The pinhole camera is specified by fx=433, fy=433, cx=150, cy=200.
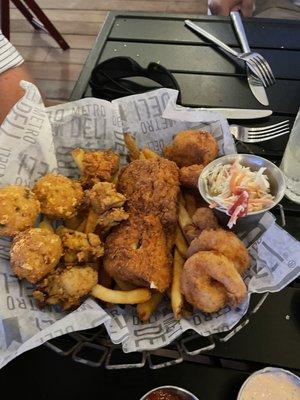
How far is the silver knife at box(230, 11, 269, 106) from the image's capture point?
166 centimetres

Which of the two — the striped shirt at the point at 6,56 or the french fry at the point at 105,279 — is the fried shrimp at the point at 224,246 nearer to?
the french fry at the point at 105,279

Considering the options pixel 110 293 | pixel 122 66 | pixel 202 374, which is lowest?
pixel 202 374

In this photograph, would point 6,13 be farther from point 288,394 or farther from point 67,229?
point 288,394

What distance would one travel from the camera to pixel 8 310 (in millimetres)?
1032

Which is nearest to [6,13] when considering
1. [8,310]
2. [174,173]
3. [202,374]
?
[174,173]

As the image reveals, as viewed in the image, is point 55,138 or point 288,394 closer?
point 288,394

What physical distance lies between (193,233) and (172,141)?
15.8 inches

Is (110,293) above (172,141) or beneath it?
beneath

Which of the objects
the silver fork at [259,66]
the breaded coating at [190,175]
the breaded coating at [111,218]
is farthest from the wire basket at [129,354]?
the silver fork at [259,66]

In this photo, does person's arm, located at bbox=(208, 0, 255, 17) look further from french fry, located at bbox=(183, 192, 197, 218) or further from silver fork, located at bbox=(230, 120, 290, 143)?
french fry, located at bbox=(183, 192, 197, 218)

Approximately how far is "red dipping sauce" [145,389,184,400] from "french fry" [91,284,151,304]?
0.67 feet

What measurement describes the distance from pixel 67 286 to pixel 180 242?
0.33 metres

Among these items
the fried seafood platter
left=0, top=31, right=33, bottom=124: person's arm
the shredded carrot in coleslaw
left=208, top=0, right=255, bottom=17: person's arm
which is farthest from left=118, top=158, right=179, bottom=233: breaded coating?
left=208, top=0, right=255, bottom=17: person's arm

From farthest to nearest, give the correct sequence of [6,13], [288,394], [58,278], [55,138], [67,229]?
[6,13]
[55,138]
[67,229]
[58,278]
[288,394]
